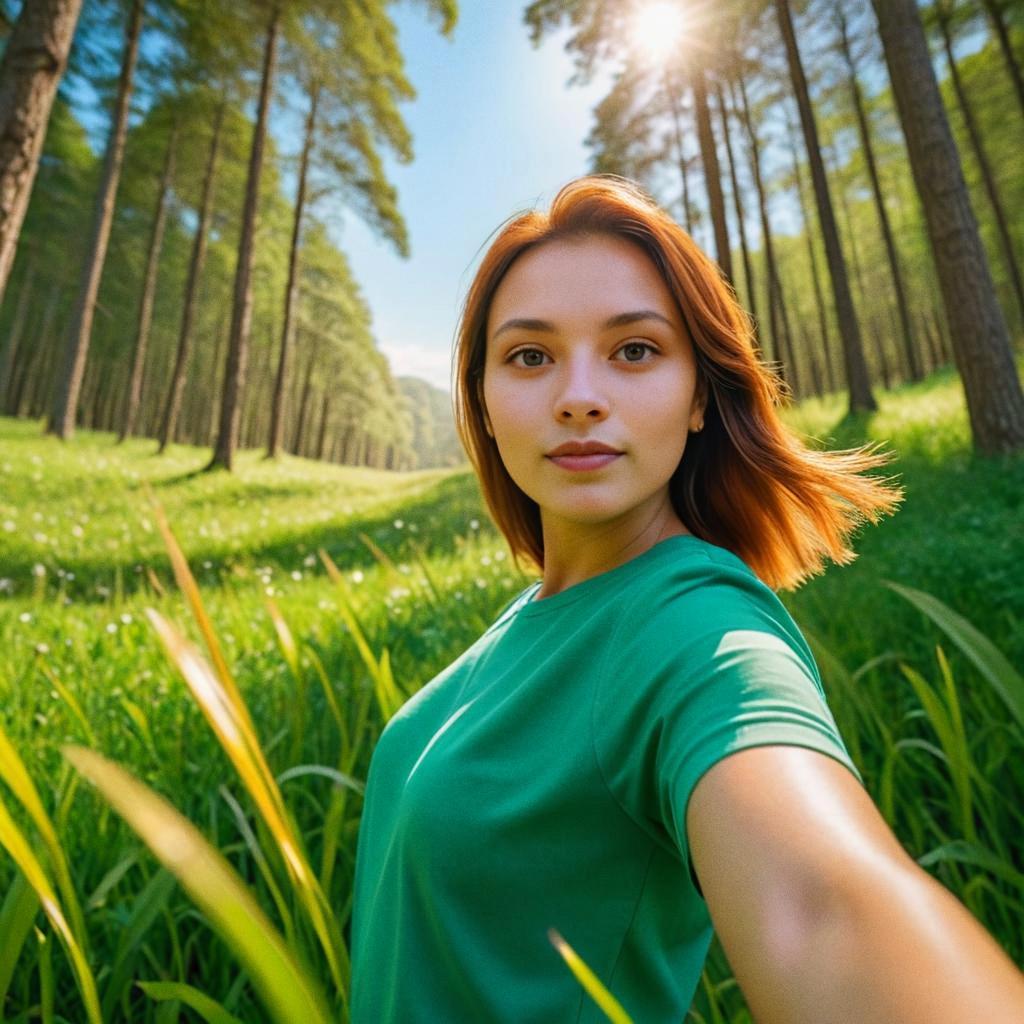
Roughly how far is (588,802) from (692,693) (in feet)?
0.65

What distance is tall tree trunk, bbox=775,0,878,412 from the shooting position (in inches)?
471

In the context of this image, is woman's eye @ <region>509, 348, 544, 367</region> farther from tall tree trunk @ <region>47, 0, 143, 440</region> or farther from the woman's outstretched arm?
tall tree trunk @ <region>47, 0, 143, 440</region>

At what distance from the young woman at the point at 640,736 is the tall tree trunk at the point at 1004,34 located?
2088 cm

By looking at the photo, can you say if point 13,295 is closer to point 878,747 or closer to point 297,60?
point 297,60

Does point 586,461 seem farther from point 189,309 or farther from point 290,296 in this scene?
point 189,309

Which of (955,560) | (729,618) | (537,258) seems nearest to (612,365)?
(537,258)

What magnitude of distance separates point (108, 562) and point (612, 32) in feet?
39.3

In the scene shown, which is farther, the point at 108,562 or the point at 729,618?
the point at 108,562

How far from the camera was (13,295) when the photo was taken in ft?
98.6

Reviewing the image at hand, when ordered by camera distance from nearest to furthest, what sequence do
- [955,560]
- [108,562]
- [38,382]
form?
[955,560]
[108,562]
[38,382]

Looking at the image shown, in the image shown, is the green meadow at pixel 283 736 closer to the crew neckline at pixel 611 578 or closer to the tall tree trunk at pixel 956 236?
the crew neckline at pixel 611 578

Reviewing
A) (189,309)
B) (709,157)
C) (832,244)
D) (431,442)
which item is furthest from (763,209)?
(431,442)

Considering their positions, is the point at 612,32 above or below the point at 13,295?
below

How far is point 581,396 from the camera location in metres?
0.94
